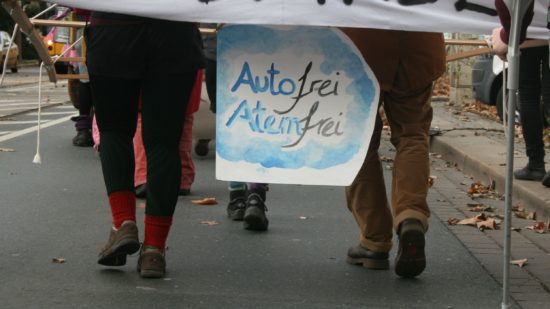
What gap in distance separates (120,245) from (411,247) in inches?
51.4

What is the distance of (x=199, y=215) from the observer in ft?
24.4

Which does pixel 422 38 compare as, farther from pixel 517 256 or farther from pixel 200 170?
pixel 200 170

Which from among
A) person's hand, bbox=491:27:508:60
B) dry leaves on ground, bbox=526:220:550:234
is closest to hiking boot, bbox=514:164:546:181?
dry leaves on ground, bbox=526:220:550:234

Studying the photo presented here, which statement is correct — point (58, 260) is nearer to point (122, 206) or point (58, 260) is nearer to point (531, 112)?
point (122, 206)

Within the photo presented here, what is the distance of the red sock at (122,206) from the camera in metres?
5.35

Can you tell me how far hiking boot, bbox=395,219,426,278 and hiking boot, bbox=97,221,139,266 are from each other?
3.91 ft

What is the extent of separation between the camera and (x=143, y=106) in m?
5.29

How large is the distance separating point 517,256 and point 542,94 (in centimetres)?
229

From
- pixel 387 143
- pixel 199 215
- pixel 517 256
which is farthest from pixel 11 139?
pixel 517 256

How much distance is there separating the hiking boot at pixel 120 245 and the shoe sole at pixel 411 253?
119 cm

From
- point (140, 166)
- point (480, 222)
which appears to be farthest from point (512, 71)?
point (140, 166)

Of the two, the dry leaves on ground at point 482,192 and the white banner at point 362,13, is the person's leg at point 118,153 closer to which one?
the white banner at point 362,13

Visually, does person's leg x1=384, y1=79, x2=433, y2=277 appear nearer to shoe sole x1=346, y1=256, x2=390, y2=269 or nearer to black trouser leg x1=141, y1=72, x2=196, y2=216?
shoe sole x1=346, y1=256, x2=390, y2=269

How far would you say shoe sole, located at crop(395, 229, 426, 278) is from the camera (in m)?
5.14
